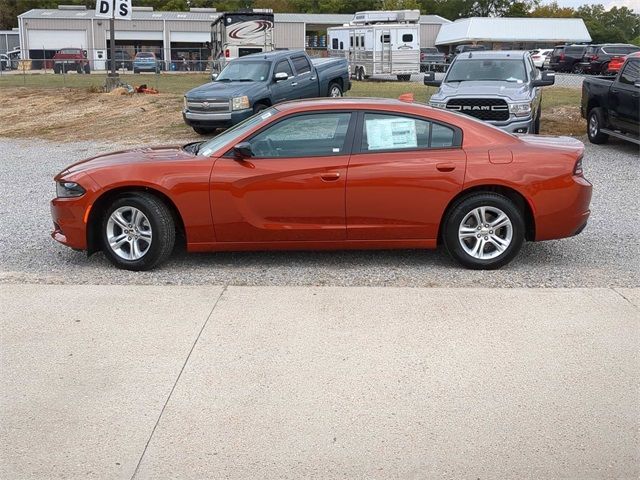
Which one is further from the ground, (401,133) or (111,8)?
(111,8)

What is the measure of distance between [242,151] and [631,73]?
34.5ft

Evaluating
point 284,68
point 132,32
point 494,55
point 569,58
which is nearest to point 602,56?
point 569,58

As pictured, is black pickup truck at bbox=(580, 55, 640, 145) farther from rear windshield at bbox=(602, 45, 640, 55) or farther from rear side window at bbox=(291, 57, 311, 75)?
rear windshield at bbox=(602, 45, 640, 55)

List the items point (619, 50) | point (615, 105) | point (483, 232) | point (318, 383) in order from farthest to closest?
point (619, 50), point (615, 105), point (483, 232), point (318, 383)

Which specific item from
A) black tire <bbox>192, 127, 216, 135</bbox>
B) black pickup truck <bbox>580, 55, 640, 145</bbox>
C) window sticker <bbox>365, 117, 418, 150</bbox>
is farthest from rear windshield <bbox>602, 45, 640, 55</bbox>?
window sticker <bbox>365, 117, 418, 150</bbox>

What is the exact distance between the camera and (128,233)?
23.1 ft

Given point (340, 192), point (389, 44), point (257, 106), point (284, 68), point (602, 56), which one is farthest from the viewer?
point (602, 56)

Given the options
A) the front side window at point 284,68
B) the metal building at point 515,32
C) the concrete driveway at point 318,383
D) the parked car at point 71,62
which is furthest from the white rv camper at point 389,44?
the concrete driveway at point 318,383

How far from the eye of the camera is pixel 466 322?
569 centimetres

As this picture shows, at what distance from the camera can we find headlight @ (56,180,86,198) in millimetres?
6993

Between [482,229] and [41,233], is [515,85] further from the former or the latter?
[41,233]

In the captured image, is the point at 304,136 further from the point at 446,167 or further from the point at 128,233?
the point at 128,233

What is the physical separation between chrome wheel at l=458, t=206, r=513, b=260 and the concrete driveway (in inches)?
27.6

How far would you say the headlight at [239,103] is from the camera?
16594mm
